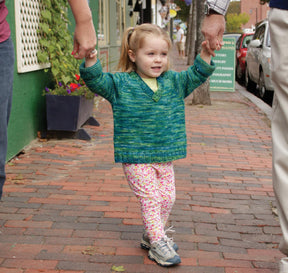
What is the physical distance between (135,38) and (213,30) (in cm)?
47

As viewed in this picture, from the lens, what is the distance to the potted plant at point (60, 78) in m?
6.44

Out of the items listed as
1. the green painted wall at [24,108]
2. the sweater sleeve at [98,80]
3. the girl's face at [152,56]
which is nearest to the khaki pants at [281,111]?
the girl's face at [152,56]

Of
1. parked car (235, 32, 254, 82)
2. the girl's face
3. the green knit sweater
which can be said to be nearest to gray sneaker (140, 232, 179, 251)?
the green knit sweater

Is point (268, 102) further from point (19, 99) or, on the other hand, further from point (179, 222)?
point (179, 222)

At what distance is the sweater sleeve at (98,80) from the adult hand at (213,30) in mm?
605

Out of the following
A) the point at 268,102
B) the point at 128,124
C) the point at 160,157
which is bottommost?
the point at 268,102

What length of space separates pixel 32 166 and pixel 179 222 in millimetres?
2159

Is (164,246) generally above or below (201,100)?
above

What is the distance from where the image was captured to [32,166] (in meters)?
5.40

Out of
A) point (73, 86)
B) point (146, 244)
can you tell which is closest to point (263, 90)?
point (73, 86)

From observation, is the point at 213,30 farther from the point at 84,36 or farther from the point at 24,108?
the point at 24,108

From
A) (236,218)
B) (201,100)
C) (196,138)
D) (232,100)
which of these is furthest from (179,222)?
(232,100)

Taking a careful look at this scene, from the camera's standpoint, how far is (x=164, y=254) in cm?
302

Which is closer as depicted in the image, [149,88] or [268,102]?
[149,88]
